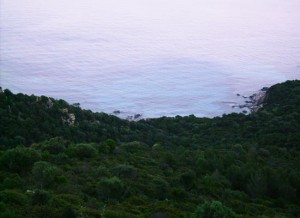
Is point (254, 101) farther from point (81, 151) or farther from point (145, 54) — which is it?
point (81, 151)

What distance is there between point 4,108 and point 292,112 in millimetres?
25735

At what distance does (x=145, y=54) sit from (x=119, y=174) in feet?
252

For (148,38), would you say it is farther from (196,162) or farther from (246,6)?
(196,162)

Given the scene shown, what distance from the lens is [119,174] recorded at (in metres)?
14.2

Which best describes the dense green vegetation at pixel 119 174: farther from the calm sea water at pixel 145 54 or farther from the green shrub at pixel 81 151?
the calm sea water at pixel 145 54

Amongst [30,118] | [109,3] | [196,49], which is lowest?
[30,118]

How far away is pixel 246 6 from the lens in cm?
16275

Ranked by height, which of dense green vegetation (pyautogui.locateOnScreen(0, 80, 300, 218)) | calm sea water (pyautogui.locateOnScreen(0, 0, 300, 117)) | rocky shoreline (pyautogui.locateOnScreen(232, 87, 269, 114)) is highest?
calm sea water (pyautogui.locateOnScreen(0, 0, 300, 117))

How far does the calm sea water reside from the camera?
2589 inches

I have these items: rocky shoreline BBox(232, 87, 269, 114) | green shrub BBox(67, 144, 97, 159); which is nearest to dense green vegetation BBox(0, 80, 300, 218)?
green shrub BBox(67, 144, 97, 159)

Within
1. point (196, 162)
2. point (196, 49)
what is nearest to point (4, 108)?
point (196, 162)

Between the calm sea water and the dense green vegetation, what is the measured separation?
29.2 metres

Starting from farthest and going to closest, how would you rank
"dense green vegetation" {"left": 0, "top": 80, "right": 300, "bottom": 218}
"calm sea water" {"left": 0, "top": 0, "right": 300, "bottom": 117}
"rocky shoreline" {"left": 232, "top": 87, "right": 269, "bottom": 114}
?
1. "calm sea water" {"left": 0, "top": 0, "right": 300, "bottom": 117}
2. "rocky shoreline" {"left": 232, "top": 87, "right": 269, "bottom": 114}
3. "dense green vegetation" {"left": 0, "top": 80, "right": 300, "bottom": 218}

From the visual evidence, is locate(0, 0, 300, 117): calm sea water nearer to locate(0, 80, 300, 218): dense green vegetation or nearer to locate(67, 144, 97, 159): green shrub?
locate(0, 80, 300, 218): dense green vegetation
